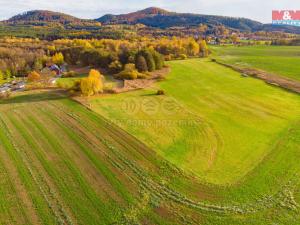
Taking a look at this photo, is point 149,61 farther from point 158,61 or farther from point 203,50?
point 203,50

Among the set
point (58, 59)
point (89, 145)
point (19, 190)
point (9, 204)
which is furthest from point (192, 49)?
point (9, 204)

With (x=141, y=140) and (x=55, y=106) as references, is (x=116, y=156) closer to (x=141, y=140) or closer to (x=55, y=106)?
(x=141, y=140)

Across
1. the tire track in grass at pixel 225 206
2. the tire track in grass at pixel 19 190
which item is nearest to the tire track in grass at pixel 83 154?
the tire track in grass at pixel 225 206

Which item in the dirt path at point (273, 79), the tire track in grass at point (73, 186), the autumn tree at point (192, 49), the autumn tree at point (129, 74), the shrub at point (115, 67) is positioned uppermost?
the autumn tree at point (192, 49)

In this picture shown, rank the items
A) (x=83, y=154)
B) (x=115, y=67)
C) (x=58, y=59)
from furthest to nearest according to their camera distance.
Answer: (x=58, y=59)
(x=115, y=67)
(x=83, y=154)

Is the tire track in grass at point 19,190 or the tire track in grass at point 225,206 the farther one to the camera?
the tire track in grass at point 225,206

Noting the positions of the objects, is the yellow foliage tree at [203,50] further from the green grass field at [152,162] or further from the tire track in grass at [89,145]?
the tire track in grass at [89,145]

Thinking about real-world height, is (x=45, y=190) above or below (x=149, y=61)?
below

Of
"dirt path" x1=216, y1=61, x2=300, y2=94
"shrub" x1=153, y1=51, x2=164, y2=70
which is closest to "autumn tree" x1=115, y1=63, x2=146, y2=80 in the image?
"shrub" x1=153, y1=51, x2=164, y2=70
